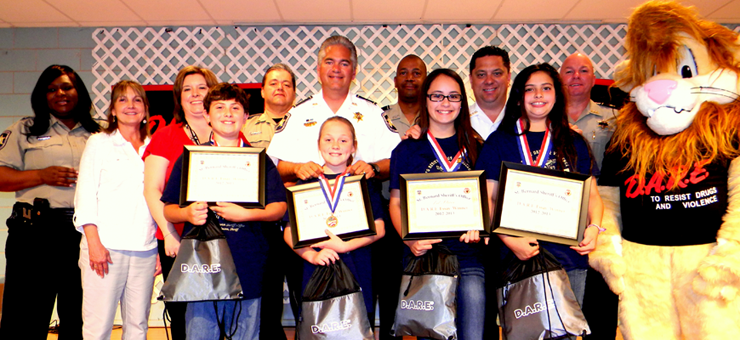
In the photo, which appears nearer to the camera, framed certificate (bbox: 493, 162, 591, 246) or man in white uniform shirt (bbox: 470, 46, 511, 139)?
framed certificate (bbox: 493, 162, 591, 246)

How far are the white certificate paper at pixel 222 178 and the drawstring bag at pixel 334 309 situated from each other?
0.44 m

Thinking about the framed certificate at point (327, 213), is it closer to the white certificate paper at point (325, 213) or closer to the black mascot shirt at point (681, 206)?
the white certificate paper at point (325, 213)

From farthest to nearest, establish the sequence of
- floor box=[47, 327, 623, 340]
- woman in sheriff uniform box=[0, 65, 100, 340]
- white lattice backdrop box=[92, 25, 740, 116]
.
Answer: white lattice backdrop box=[92, 25, 740, 116]
floor box=[47, 327, 623, 340]
woman in sheriff uniform box=[0, 65, 100, 340]

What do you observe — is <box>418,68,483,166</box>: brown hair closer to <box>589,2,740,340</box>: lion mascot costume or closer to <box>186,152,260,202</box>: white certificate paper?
<box>589,2,740,340</box>: lion mascot costume

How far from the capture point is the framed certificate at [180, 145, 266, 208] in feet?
6.52

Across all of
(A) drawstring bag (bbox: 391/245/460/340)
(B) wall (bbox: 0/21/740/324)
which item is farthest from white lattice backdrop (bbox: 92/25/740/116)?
(A) drawstring bag (bbox: 391/245/460/340)

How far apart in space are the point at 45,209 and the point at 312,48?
2.99m

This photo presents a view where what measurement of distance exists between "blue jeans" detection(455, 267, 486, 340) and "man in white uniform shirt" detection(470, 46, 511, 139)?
102cm

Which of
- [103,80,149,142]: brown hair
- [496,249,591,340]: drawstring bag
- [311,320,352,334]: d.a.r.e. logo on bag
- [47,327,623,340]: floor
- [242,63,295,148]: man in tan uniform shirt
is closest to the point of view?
[496,249,591,340]: drawstring bag

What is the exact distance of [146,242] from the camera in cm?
236

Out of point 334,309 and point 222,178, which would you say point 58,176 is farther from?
point 334,309

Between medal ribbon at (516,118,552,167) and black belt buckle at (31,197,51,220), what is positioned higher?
medal ribbon at (516,118,552,167)

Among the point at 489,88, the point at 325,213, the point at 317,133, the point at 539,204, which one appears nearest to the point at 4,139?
the point at 317,133

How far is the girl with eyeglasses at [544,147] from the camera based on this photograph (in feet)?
6.54
